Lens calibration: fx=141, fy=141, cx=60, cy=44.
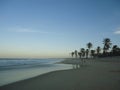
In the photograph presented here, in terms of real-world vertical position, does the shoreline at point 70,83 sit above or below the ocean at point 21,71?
above

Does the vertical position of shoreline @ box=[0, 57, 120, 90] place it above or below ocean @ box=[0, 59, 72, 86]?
above

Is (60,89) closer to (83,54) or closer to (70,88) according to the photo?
(70,88)

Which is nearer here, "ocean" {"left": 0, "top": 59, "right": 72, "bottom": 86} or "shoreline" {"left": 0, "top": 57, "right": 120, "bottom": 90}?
"shoreline" {"left": 0, "top": 57, "right": 120, "bottom": 90}

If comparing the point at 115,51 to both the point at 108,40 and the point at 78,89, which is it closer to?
the point at 108,40

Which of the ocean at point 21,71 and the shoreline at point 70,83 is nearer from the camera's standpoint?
the shoreline at point 70,83

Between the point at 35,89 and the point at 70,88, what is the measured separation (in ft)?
8.28

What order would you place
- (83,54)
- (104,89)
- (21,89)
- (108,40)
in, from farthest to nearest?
(83,54)
(108,40)
(21,89)
(104,89)

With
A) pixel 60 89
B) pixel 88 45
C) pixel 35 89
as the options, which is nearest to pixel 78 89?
pixel 60 89

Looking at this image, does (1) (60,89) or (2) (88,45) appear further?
(2) (88,45)

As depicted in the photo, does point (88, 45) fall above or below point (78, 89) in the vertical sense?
above

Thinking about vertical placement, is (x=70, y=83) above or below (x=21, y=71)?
above

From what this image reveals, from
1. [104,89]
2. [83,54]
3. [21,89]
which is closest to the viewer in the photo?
[104,89]

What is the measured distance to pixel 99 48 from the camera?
115 m

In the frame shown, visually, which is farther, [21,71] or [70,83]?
[21,71]
